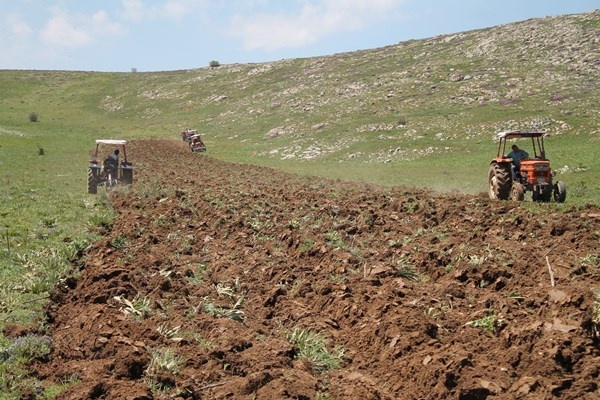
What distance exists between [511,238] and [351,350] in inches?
258

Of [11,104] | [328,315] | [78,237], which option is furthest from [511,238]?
[11,104]

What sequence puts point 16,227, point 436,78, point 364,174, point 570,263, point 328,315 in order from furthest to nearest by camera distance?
point 436,78 < point 364,174 < point 16,227 < point 570,263 < point 328,315

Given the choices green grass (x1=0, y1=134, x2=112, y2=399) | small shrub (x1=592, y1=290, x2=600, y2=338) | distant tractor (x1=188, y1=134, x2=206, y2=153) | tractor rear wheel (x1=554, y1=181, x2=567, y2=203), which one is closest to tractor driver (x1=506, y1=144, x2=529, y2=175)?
tractor rear wheel (x1=554, y1=181, x2=567, y2=203)

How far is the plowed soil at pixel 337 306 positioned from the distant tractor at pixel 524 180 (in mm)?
2025

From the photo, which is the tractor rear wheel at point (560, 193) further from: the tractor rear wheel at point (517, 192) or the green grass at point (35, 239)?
the green grass at point (35, 239)

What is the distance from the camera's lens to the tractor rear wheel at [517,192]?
1733cm

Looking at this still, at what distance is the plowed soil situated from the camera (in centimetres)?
616

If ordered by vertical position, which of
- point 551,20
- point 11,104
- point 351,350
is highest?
point 551,20

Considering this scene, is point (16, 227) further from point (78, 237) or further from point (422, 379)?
point (422, 379)

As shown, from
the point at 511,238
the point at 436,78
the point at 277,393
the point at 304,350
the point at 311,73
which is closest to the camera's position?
the point at 277,393

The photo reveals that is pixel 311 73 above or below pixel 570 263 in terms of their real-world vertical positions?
above

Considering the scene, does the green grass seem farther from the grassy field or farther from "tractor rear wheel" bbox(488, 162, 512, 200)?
"tractor rear wheel" bbox(488, 162, 512, 200)

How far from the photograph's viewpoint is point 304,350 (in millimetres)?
7285

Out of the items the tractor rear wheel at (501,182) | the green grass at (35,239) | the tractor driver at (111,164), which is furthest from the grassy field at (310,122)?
the tractor driver at (111,164)
